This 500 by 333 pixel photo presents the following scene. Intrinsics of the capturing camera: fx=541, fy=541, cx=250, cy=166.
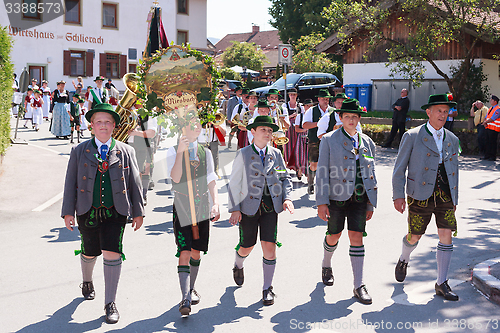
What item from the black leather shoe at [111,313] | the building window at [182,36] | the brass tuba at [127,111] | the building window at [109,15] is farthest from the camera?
the building window at [182,36]

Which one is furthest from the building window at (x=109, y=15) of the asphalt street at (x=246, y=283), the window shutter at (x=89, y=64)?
the asphalt street at (x=246, y=283)

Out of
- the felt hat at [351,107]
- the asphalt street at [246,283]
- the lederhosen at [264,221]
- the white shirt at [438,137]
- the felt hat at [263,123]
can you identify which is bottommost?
the asphalt street at [246,283]

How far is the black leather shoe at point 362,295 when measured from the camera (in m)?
4.91

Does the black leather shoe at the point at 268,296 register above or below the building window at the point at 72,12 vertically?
below

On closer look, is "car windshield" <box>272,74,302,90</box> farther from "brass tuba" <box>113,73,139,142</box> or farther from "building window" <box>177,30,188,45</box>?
"brass tuba" <box>113,73,139,142</box>

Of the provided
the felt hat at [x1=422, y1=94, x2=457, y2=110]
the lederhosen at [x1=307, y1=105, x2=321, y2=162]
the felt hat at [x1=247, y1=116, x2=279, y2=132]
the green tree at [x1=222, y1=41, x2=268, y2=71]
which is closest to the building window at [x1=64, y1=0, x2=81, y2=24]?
the green tree at [x1=222, y1=41, x2=268, y2=71]

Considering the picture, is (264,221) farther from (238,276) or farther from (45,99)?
(45,99)

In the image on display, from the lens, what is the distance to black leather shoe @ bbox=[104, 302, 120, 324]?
14.6 ft

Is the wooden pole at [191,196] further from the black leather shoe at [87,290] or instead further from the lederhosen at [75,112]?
the lederhosen at [75,112]

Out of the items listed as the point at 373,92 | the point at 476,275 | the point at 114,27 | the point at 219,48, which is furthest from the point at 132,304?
the point at 219,48

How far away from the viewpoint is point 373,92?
26.2 m

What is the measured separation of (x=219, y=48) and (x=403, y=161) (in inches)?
3346

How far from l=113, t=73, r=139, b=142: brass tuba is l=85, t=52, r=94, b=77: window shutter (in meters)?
31.9

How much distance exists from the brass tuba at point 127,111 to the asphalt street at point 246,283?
4.66 feet
